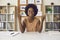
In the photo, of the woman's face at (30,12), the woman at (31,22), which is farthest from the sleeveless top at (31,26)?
the woman's face at (30,12)

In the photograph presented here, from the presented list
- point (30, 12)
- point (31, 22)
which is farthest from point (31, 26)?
point (30, 12)

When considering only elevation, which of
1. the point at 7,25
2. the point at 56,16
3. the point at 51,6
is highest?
the point at 51,6

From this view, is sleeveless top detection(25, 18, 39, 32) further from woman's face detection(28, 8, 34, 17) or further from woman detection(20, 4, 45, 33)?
woman's face detection(28, 8, 34, 17)

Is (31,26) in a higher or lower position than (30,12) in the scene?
lower

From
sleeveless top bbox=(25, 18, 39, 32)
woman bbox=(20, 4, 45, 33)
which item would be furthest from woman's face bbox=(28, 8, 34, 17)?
sleeveless top bbox=(25, 18, 39, 32)

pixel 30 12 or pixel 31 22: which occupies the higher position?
pixel 30 12

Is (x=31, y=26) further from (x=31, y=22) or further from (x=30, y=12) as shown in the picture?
(x=30, y=12)

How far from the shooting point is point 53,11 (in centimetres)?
500

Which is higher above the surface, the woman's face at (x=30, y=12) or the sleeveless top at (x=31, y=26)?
the woman's face at (x=30, y=12)

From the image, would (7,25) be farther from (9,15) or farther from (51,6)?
(51,6)

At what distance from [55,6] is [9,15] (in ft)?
5.78

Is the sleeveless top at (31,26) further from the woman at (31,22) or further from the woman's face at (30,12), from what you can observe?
the woman's face at (30,12)

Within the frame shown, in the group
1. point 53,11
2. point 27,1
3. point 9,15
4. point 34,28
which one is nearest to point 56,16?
point 53,11

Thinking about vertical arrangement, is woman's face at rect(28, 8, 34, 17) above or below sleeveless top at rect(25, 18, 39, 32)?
above
